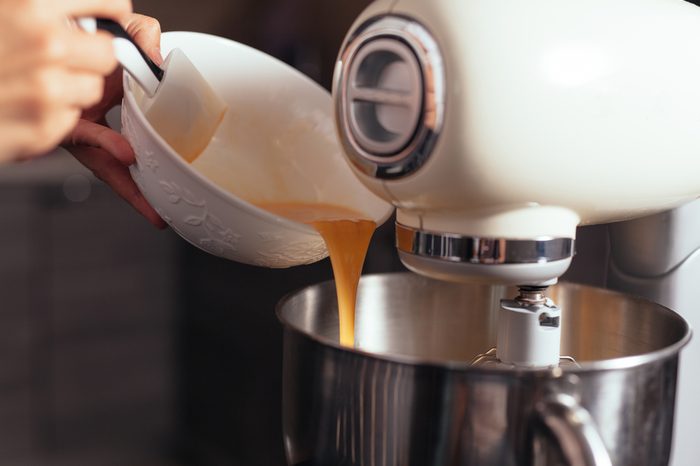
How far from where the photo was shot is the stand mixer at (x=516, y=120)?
47 cm

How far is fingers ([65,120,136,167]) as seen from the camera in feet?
2.19

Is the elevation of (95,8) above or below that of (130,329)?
above

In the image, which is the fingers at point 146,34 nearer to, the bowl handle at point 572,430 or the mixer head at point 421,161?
the mixer head at point 421,161

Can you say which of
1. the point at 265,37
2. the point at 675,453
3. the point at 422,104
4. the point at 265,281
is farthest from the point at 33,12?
the point at 265,37

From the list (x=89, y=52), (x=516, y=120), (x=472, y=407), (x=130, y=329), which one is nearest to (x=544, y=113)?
(x=516, y=120)

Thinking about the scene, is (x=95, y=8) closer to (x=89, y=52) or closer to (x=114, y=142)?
(x=89, y=52)

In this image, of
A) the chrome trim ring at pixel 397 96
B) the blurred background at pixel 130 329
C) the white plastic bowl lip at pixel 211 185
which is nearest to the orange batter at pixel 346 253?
the white plastic bowl lip at pixel 211 185

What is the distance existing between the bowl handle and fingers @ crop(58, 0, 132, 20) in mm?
360

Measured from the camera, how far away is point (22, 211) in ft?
7.06

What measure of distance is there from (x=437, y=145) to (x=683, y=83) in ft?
0.49

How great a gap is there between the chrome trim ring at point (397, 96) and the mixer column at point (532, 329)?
13cm

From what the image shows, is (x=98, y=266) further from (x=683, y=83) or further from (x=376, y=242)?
(x=683, y=83)

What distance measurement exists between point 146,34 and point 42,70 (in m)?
0.18

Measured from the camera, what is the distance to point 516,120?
1.55 feet
